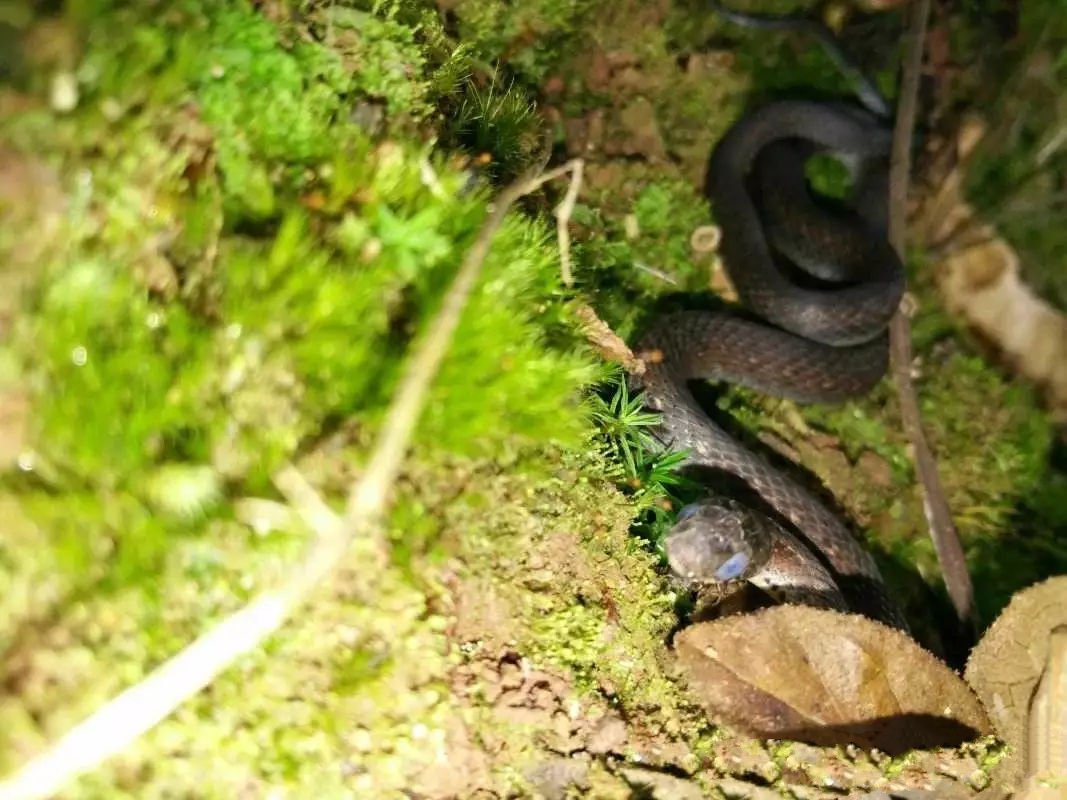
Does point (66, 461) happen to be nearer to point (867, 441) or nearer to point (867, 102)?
point (867, 441)

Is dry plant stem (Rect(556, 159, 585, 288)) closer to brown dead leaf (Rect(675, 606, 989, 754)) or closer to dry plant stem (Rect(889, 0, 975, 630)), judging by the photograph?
brown dead leaf (Rect(675, 606, 989, 754))

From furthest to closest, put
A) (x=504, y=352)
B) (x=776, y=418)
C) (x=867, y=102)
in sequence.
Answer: (x=867, y=102)
(x=776, y=418)
(x=504, y=352)

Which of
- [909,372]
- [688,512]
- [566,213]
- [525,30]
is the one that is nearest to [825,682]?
[688,512]

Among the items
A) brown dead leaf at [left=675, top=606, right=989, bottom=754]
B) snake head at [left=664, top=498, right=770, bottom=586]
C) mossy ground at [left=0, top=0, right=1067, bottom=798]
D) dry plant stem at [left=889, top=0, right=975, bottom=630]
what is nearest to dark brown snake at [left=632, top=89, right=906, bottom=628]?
snake head at [left=664, top=498, right=770, bottom=586]

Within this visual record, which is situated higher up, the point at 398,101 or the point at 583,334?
the point at 398,101

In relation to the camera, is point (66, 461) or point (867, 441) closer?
point (66, 461)

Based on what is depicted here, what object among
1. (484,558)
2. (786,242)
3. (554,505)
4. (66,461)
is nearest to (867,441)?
(786,242)

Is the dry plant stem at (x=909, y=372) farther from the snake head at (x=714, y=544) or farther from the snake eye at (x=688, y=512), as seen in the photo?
the snake eye at (x=688, y=512)
